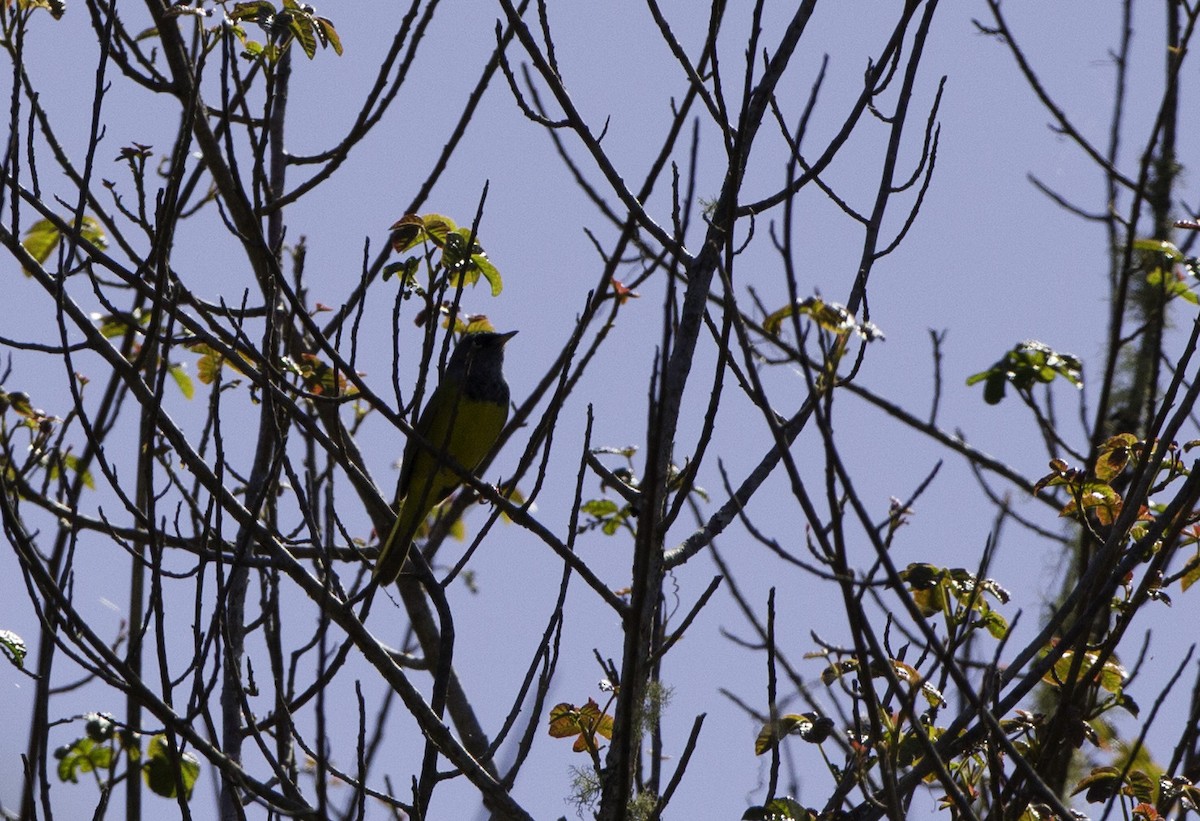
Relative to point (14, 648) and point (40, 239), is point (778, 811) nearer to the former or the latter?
point (14, 648)

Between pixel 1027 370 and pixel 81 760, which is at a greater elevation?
pixel 1027 370

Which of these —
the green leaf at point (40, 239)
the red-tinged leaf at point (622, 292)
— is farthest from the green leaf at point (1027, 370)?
the green leaf at point (40, 239)

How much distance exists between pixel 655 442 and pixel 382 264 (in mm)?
2472

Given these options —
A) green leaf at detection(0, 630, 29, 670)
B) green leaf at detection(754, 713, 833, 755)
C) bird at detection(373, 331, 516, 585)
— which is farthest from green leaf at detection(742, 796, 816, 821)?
bird at detection(373, 331, 516, 585)

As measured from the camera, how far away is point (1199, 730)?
9.70 feet

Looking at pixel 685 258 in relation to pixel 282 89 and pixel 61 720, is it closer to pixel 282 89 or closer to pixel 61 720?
pixel 61 720

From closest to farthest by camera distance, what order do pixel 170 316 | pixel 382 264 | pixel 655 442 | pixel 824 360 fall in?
1. pixel 655 442
2. pixel 824 360
3. pixel 170 316
4. pixel 382 264

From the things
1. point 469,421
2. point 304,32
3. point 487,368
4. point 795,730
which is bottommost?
point 795,730

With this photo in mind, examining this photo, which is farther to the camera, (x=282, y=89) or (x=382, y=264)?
(x=282, y=89)

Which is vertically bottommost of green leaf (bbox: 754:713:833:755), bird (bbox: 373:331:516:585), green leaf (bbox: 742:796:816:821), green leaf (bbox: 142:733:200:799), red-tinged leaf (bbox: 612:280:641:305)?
green leaf (bbox: 742:796:816:821)

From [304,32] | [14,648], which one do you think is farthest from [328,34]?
[14,648]

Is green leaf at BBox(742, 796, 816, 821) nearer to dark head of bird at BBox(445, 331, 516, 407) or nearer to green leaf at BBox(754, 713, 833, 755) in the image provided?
green leaf at BBox(754, 713, 833, 755)

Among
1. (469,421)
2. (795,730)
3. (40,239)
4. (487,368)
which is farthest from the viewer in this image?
(487,368)

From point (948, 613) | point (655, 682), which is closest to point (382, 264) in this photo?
point (655, 682)
